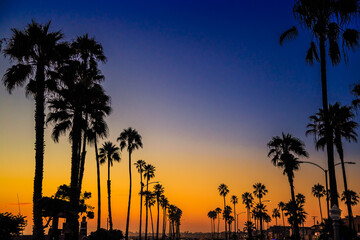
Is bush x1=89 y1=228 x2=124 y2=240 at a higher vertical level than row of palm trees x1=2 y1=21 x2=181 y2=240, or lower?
lower

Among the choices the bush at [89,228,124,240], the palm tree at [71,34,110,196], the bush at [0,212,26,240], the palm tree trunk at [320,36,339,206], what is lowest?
the bush at [89,228,124,240]

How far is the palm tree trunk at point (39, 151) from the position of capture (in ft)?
61.0

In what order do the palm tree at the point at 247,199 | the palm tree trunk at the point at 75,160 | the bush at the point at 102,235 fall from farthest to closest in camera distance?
the palm tree at the point at 247,199 → the bush at the point at 102,235 → the palm tree trunk at the point at 75,160

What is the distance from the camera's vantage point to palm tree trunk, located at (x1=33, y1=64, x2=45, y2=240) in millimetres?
A: 18594

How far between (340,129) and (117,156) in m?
35.0

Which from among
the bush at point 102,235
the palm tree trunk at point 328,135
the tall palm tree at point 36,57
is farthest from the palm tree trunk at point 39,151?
the palm tree trunk at point 328,135

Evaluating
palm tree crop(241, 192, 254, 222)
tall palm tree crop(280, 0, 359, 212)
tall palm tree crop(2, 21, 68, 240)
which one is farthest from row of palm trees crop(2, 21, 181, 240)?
palm tree crop(241, 192, 254, 222)

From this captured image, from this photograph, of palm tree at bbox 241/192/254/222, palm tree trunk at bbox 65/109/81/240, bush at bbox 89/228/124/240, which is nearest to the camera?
palm tree trunk at bbox 65/109/81/240

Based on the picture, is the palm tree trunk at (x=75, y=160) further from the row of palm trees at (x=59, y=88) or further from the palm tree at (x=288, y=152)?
the palm tree at (x=288, y=152)

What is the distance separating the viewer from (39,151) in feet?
63.2

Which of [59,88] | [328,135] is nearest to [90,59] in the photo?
[59,88]

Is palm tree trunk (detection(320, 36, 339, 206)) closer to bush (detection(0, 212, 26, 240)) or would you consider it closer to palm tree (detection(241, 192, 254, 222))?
bush (detection(0, 212, 26, 240))

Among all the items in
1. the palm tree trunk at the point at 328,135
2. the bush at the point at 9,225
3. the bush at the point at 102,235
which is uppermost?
the palm tree trunk at the point at 328,135

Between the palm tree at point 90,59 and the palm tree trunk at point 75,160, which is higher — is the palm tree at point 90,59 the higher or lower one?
the higher one
